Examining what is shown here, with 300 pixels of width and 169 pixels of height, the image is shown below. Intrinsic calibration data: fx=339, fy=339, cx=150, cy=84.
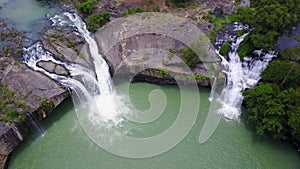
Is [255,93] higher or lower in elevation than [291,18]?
lower

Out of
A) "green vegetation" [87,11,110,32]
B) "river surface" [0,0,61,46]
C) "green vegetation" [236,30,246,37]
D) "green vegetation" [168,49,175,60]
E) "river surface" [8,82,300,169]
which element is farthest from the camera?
"green vegetation" [87,11,110,32]

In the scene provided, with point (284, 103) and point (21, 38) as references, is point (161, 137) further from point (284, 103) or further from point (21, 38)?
point (21, 38)

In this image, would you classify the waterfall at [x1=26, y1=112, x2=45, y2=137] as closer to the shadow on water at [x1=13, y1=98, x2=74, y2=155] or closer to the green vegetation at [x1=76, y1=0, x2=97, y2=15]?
the shadow on water at [x1=13, y1=98, x2=74, y2=155]

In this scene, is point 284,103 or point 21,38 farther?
point 21,38

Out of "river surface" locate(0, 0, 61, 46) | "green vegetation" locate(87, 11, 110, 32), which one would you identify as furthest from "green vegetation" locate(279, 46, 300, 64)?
"river surface" locate(0, 0, 61, 46)

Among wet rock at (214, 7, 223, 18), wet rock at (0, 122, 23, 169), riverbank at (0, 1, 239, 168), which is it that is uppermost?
wet rock at (214, 7, 223, 18)

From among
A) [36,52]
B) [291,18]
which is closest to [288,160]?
[291,18]
